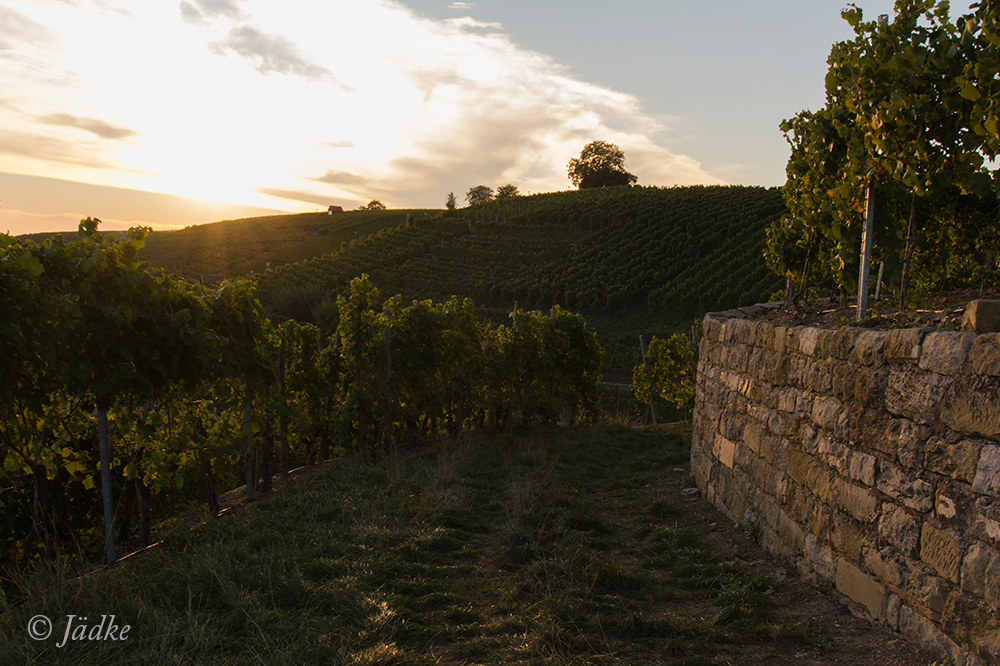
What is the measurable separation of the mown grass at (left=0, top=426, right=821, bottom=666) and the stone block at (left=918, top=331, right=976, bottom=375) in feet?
5.57

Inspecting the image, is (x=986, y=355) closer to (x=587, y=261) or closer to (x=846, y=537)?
(x=846, y=537)

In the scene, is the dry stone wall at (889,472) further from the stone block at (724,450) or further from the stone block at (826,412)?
the stone block at (724,450)

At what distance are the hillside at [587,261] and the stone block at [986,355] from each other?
26295 millimetres

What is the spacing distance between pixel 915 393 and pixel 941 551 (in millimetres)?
797

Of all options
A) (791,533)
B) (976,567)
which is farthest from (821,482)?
(976,567)

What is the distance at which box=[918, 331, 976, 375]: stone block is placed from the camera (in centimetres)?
274

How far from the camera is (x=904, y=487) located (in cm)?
309

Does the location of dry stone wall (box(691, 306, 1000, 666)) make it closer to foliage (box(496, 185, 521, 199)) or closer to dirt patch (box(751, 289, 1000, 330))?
dirt patch (box(751, 289, 1000, 330))

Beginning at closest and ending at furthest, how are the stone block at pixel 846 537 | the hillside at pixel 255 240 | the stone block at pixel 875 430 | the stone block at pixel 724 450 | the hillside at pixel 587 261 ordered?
the stone block at pixel 875 430 → the stone block at pixel 846 537 → the stone block at pixel 724 450 → the hillside at pixel 587 261 → the hillside at pixel 255 240

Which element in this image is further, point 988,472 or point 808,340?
point 808,340

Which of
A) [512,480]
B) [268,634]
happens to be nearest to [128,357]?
[268,634]

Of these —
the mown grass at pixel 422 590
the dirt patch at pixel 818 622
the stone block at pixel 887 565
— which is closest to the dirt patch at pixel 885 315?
the stone block at pixel 887 565

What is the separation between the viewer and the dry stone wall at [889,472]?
2.61 m

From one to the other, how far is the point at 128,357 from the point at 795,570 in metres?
5.17
